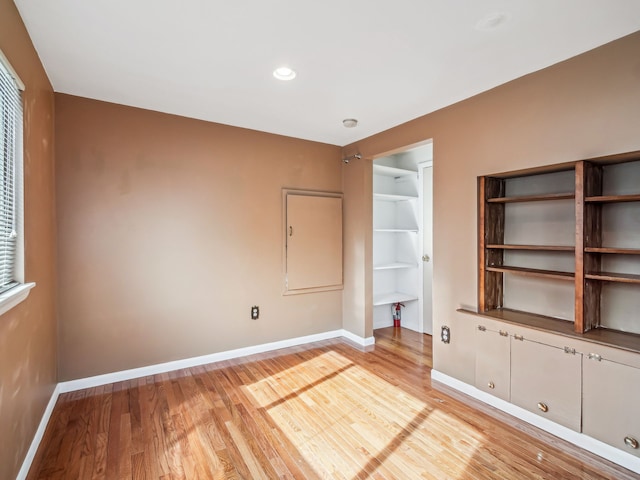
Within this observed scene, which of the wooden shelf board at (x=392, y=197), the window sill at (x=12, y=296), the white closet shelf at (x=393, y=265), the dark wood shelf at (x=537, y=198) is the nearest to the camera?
the window sill at (x=12, y=296)

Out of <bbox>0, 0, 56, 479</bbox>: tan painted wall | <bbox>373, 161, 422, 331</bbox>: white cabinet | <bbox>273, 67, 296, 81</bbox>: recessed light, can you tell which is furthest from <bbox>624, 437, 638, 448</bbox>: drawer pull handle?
<bbox>0, 0, 56, 479</bbox>: tan painted wall

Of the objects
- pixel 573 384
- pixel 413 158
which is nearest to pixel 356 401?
pixel 573 384

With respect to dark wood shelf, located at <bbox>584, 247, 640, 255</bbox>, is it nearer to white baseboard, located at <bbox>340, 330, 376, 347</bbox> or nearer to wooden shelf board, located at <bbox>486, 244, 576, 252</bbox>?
wooden shelf board, located at <bbox>486, 244, 576, 252</bbox>

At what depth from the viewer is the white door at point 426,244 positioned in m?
4.41

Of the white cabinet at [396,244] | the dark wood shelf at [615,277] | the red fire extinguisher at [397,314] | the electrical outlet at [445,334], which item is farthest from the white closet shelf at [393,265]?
the dark wood shelf at [615,277]

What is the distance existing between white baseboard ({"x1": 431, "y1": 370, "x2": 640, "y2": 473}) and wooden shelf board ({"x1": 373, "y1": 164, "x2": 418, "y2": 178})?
8.29 feet

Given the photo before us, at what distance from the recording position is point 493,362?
2.50 metres

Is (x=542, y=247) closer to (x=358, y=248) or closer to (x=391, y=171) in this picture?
(x=358, y=248)

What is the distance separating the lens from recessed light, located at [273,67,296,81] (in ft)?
7.64

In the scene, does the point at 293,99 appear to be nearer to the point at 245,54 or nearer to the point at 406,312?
the point at 245,54

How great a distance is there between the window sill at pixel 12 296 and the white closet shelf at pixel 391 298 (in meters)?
3.40

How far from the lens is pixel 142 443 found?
6.89 ft

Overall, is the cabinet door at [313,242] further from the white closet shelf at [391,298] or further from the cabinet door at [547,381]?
the cabinet door at [547,381]

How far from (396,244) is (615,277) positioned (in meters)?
3.04
